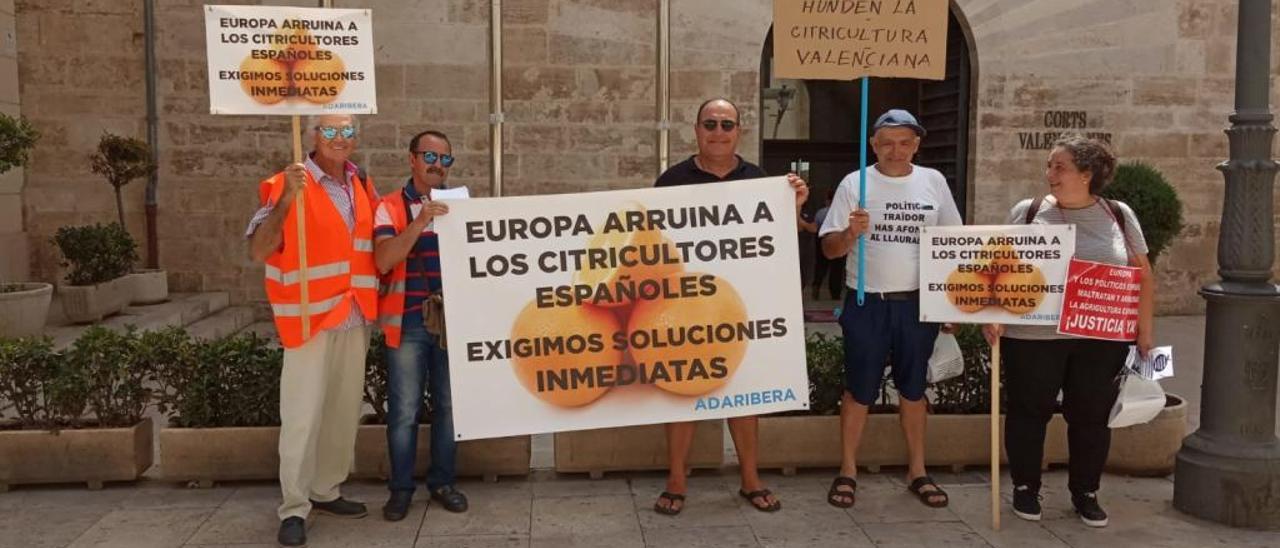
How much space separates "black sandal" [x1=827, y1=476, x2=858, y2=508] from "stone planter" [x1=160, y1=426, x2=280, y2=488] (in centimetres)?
283

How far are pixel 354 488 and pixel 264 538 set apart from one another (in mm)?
734

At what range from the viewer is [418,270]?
447 cm

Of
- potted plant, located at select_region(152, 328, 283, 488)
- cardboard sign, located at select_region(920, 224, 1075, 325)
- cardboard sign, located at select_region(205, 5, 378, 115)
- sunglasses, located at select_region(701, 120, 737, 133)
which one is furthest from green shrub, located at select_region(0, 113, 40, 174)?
cardboard sign, located at select_region(920, 224, 1075, 325)

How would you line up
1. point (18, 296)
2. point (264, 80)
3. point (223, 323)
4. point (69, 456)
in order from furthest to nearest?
point (223, 323) < point (18, 296) < point (69, 456) < point (264, 80)

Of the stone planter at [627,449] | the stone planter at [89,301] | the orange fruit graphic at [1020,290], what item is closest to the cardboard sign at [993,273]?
the orange fruit graphic at [1020,290]

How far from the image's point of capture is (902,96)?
14.2m

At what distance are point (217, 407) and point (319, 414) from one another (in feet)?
3.82

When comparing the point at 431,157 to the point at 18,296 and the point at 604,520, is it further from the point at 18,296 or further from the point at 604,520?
the point at 18,296

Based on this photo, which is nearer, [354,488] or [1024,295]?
[1024,295]

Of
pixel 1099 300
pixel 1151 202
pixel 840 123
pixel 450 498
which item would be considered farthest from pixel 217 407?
pixel 840 123

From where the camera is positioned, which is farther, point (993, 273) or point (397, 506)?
point (397, 506)

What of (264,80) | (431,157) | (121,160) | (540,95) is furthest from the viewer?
(540,95)

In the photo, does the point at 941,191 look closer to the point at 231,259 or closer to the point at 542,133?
the point at 542,133

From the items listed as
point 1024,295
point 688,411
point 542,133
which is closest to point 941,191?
point 1024,295
